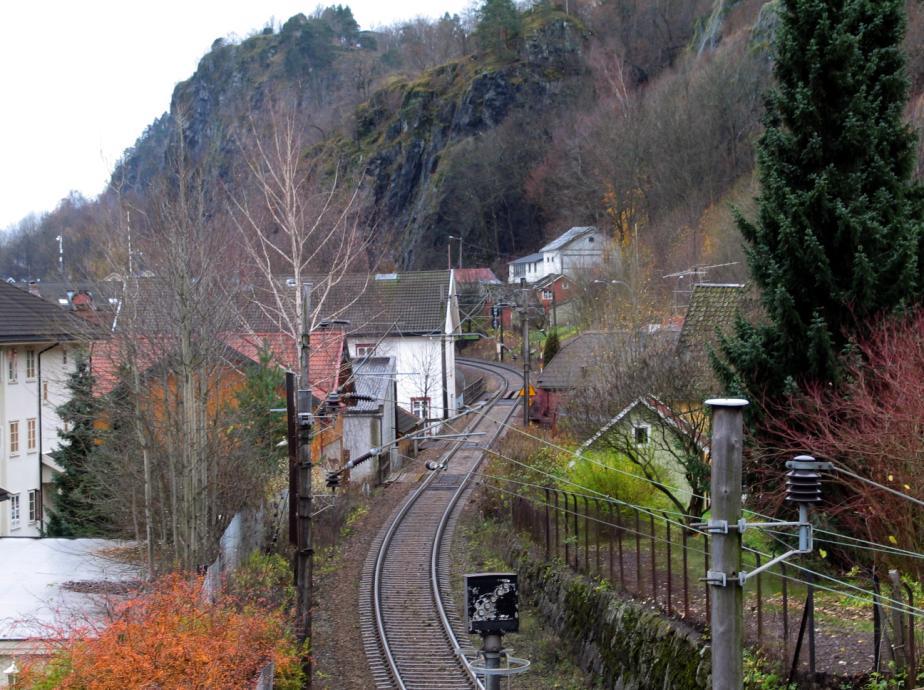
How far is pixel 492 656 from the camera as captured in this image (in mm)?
10703

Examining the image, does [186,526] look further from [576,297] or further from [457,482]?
[576,297]

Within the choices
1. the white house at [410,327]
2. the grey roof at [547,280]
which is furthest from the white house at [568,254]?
the white house at [410,327]

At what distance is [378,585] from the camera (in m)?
20.4

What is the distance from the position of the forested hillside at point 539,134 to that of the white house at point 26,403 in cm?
1716

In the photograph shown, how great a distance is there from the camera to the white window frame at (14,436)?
1097 inches

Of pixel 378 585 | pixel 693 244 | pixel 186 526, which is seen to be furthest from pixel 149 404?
pixel 693 244

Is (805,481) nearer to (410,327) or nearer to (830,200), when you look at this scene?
(830,200)

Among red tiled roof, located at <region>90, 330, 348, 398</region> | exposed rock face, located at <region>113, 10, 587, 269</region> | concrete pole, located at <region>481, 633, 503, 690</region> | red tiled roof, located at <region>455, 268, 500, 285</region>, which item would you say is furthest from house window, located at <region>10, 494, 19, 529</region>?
exposed rock face, located at <region>113, 10, 587, 269</region>

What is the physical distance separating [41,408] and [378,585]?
14491 millimetres

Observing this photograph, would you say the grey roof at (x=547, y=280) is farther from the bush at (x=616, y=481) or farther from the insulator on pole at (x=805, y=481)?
the insulator on pole at (x=805, y=481)

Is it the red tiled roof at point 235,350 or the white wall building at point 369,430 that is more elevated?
the red tiled roof at point 235,350

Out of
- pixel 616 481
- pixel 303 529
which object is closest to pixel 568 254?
pixel 616 481

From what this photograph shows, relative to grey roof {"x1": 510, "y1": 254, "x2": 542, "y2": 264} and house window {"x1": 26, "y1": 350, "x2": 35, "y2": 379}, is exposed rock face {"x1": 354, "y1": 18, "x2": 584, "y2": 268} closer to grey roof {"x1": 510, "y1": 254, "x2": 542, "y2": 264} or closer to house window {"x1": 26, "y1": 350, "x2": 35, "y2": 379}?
grey roof {"x1": 510, "y1": 254, "x2": 542, "y2": 264}

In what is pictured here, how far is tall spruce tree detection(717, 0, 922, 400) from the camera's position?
14219 millimetres
